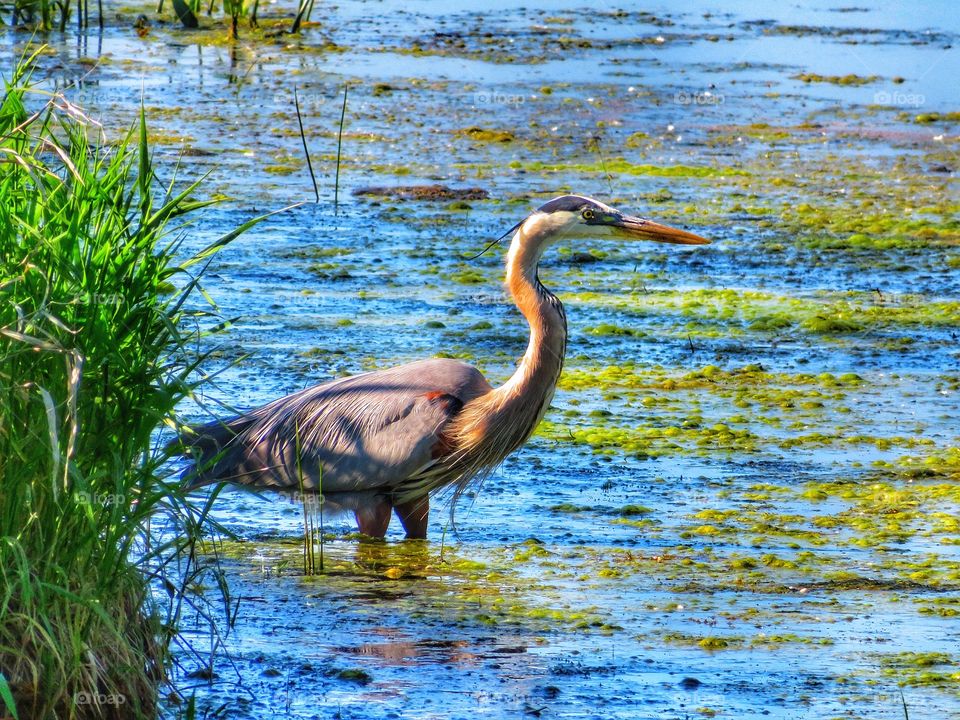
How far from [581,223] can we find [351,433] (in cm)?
116

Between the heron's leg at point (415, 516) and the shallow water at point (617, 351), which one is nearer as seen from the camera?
the shallow water at point (617, 351)

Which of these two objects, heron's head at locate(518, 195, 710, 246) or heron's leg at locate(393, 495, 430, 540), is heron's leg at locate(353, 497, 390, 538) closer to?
heron's leg at locate(393, 495, 430, 540)

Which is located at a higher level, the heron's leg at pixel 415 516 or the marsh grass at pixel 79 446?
the marsh grass at pixel 79 446

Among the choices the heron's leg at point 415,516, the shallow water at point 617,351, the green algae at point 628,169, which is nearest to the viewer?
the shallow water at point 617,351

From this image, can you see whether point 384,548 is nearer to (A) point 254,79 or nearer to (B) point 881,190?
(B) point 881,190

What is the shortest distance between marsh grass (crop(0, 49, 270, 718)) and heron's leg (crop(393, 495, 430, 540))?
205 centimetres

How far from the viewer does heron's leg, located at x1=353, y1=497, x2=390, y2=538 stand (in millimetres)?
5824

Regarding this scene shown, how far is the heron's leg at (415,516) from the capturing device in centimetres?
591

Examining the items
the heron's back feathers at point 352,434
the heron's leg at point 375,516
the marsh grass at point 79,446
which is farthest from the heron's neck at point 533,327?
the marsh grass at point 79,446

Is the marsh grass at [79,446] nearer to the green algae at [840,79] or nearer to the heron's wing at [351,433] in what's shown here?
the heron's wing at [351,433]

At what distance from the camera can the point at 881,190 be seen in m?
11.6

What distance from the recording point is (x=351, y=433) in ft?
19.1

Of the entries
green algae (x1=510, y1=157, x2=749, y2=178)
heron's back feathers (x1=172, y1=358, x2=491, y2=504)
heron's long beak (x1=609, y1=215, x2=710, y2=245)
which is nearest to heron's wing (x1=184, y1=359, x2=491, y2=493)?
heron's back feathers (x1=172, y1=358, x2=491, y2=504)

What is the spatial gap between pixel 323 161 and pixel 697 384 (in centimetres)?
498
